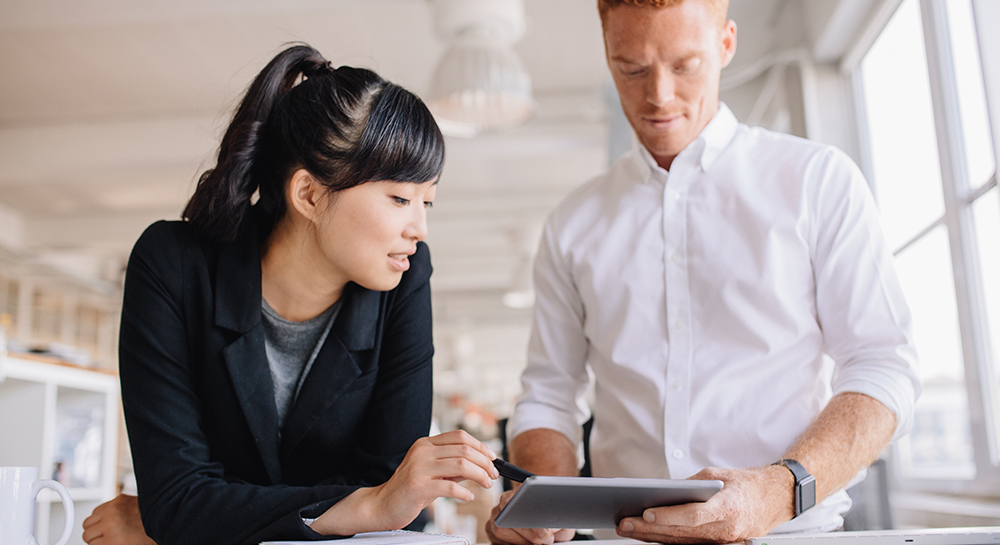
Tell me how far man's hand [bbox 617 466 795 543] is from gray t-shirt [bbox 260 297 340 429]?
1.73 feet

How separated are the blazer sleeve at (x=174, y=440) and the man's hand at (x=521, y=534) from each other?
0.78ft

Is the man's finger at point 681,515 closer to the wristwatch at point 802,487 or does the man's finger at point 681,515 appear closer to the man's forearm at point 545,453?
the wristwatch at point 802,487

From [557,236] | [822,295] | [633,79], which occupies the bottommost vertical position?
[822,295]

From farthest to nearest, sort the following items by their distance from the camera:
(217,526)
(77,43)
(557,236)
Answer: (77,43) < (557,236) < (217,526)

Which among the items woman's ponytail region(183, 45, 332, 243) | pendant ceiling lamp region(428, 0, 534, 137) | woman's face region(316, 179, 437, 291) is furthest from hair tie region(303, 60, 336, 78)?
pendant ceiling lamp region(428, 0, 534, 137)

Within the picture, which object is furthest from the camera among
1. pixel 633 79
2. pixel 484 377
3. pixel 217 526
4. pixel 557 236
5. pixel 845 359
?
pixel 484 377

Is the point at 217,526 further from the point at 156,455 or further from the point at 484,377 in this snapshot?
the point at 484,377

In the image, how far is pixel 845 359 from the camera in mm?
1327

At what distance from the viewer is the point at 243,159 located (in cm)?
121

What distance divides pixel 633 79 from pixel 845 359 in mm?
617

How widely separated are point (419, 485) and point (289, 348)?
16.5 inches

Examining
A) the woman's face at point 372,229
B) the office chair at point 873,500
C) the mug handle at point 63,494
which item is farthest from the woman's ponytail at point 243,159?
the office chair at point 873,500

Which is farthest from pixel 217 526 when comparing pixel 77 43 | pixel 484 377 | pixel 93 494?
pixel 484 377

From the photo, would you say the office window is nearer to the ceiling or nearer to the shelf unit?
the ceiling
